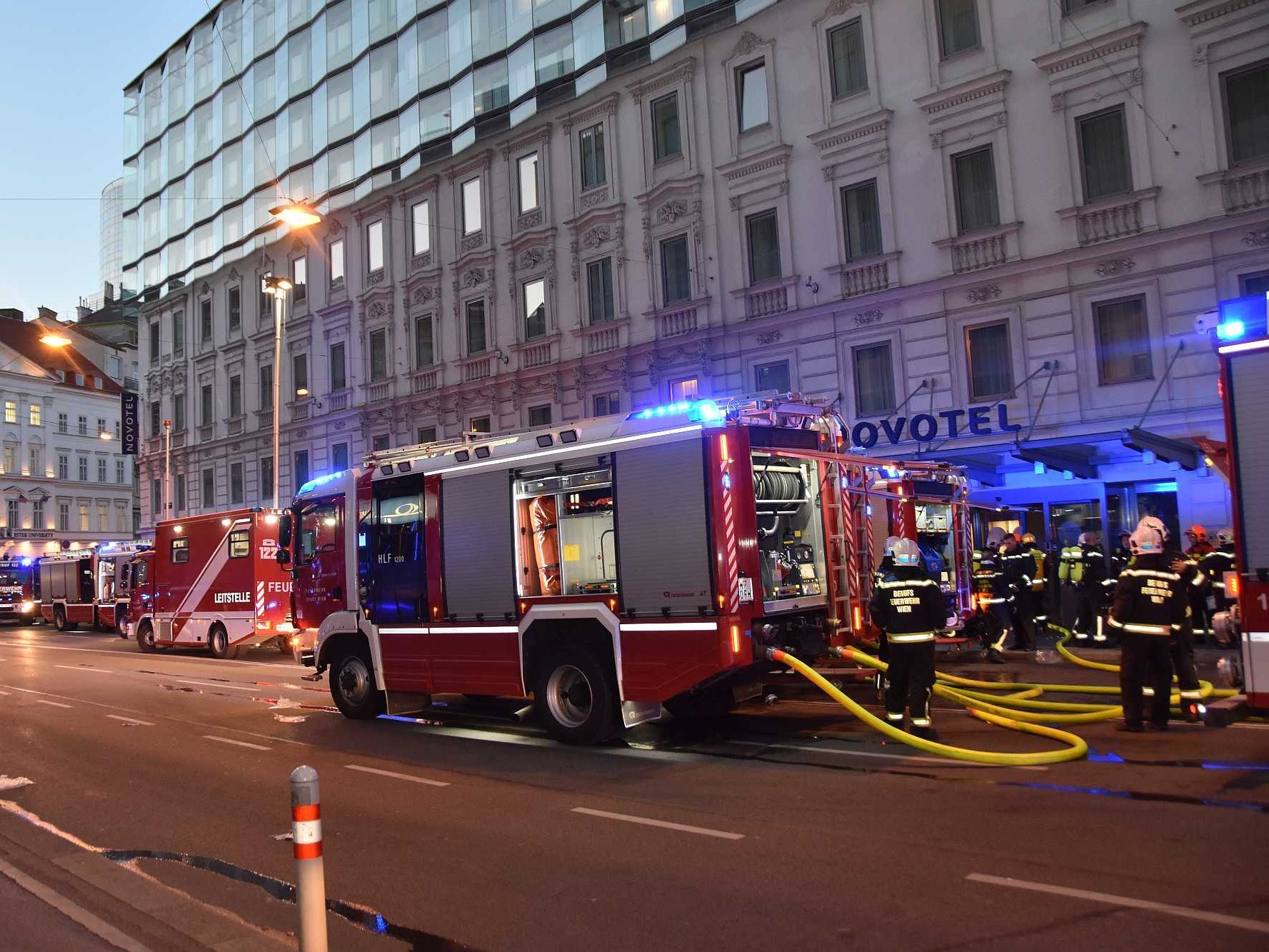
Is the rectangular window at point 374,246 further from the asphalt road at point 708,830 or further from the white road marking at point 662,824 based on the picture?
the white road marking at point 662,824

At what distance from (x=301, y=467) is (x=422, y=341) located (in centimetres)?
769

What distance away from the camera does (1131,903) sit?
4695 mm

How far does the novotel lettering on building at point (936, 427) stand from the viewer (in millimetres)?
19281

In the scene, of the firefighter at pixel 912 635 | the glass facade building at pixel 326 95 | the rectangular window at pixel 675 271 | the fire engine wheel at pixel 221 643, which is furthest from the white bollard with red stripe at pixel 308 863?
the glass facade building at pixel 326 95

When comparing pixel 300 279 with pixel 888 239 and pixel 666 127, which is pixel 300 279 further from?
pixel 888 239

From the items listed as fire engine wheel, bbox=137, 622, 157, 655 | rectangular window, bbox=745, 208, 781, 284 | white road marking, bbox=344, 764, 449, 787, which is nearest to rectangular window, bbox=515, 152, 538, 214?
rectangular window, bbox=745, 208, 781, 284

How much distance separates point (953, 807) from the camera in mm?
6555

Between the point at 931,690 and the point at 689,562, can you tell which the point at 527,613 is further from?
the point at 931,690

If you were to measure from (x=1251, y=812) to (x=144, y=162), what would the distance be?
52040 millimetres

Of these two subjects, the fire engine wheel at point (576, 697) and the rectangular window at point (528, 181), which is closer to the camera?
the fire engine wheel at point (576, 697)

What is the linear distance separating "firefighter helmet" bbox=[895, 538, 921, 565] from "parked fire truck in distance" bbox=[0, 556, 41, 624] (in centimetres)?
4255

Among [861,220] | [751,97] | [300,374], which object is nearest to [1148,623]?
[861,220]

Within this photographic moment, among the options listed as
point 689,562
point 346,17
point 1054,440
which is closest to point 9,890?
point 689,562

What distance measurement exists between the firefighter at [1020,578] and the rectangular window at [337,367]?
2438 centimetres
